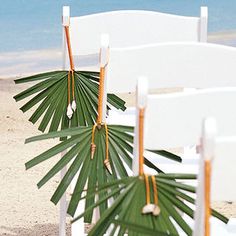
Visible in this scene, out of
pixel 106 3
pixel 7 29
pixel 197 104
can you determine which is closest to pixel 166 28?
pixel 197 104

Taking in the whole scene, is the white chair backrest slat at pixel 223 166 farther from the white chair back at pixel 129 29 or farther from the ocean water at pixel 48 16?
the ocean water at pixel 48 16

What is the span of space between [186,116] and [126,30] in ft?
4.02

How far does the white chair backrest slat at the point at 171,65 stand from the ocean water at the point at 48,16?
1002cm

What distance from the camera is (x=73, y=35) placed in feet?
7.72

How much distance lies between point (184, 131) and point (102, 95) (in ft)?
1.55

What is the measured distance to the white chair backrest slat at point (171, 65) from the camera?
1.77 metres

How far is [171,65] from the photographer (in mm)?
1785

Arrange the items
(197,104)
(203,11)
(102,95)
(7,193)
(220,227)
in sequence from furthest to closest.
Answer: (7,193) < (203,11) < (220,227) < (102,95) < (197,104)

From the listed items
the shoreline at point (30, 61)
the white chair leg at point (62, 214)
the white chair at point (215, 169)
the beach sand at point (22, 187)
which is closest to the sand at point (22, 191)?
the beach sand at point (22, 187)

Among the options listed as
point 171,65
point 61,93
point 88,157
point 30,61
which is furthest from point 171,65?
point 30,61

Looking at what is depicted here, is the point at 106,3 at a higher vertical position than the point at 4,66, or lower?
higher

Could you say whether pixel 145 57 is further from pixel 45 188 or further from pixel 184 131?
pixel 45 188

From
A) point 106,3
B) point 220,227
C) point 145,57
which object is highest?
point 106,3

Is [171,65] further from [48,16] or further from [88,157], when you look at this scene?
[48,16]
